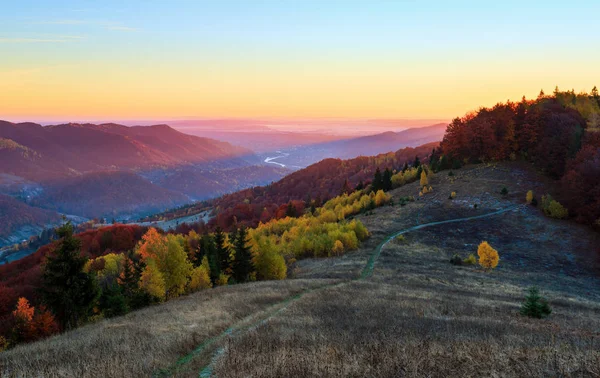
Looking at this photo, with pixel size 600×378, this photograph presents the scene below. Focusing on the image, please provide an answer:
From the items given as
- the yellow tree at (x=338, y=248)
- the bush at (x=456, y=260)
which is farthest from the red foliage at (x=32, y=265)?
the bush at (x=456, y=260)

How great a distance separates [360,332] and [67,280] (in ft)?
98.2

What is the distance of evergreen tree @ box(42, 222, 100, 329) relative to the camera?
3309cm

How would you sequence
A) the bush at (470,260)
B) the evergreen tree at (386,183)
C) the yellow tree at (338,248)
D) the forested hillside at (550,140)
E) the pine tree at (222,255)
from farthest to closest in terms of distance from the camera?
the evergreen tree at (386,183) → the forested hillside at (550,140) → the yellow tree at (338,248) → the pine tree at (222,255) → the bush at (470,260)

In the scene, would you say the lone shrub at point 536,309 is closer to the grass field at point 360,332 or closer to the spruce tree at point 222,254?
the grass field at point 360,332

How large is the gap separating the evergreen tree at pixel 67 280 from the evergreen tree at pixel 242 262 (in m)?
19.4

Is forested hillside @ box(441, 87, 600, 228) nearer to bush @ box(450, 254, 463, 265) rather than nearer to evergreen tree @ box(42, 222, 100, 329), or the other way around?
bush @ box(450, 254, 463, 265)

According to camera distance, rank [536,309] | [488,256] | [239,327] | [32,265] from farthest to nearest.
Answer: [32,265], [488,256], [536,309], [239,327]

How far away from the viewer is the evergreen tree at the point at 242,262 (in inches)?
1991

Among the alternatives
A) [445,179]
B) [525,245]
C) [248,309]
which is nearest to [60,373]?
[248,309]

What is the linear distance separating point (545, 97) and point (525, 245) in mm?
85133

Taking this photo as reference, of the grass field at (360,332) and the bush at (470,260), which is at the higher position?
the grass field at (360,332)

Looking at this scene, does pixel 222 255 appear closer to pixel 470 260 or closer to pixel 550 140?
pixel 470 260

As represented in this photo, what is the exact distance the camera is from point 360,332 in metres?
15.0

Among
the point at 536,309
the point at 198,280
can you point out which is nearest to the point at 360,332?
the point at 536,309
